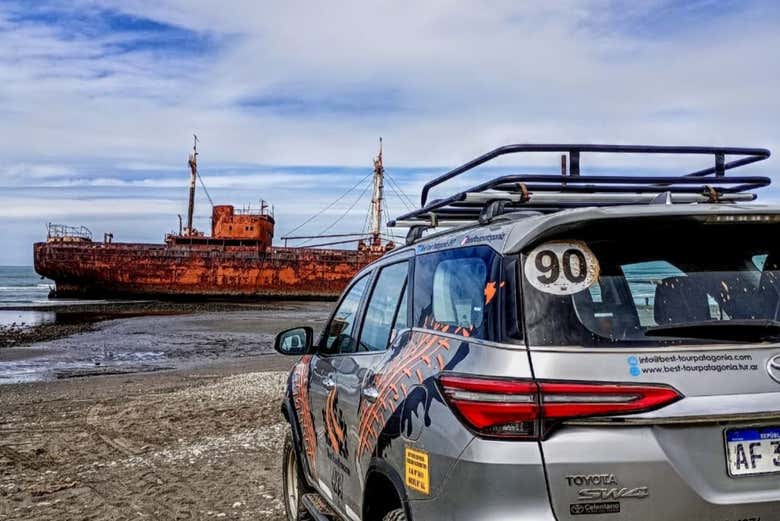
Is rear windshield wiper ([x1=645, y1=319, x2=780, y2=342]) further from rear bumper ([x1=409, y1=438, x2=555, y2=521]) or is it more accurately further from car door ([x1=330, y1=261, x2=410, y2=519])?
car door ([x1=330, y1=261, x2=410, y2=519])

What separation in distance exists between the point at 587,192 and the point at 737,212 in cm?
78

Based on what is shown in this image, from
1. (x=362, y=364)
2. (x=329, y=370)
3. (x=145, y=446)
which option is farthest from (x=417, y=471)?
(x=145, y=446)

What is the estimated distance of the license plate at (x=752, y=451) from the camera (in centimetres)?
202

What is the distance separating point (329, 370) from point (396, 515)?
135 cm

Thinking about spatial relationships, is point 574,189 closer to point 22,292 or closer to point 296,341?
point 296,341

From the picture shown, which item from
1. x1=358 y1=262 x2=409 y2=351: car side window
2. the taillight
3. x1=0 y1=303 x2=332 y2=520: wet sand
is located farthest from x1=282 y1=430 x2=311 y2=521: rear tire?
the taillight

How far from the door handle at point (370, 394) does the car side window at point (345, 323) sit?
72cm

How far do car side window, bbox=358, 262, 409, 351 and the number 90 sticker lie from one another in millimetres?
924

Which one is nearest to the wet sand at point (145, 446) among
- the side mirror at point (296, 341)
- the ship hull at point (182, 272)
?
the side mirror at point (296, 341)

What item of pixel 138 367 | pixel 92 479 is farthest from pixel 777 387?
pixel 138 367

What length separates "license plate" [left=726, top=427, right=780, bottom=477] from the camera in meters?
2.02

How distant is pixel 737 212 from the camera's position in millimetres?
2232

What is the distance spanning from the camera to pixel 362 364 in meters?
3.21

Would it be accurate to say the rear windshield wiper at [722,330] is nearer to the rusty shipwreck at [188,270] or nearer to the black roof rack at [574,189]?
the black roof rack at [574,189]
